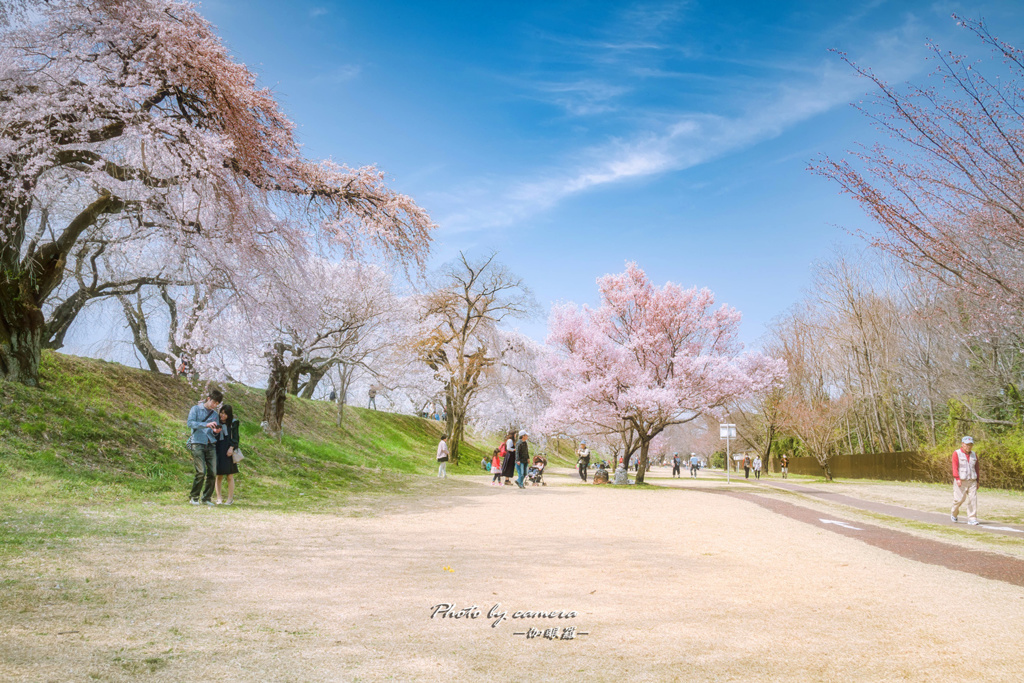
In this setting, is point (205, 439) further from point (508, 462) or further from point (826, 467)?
point (826, 467)

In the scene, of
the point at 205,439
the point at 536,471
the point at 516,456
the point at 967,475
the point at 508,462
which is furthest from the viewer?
the point at 536,471

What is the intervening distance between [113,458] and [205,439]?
2.96 meters

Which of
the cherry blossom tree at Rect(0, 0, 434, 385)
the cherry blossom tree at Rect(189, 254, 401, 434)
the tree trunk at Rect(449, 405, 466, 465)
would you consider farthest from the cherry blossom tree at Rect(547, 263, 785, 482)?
the cherry blossom tree at Rect(0, 0, 434, 385)

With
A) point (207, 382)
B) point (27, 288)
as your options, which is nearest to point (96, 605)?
point (27, 288)

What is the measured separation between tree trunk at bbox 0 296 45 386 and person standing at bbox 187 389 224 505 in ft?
17.1

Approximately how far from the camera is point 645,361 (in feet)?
88.1

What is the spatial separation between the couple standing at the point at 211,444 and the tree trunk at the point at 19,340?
507 centimetres

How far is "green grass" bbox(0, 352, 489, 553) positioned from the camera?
868cm

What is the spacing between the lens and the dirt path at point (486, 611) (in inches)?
139

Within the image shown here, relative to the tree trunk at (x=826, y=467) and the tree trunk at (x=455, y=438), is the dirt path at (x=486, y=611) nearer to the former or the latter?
the tree trunk at (x=455, y=438)

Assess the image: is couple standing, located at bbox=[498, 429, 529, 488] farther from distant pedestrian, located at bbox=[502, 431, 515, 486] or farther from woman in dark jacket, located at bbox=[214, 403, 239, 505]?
woman in dark jacket, located at bbox=[214, 403, 239, 505]

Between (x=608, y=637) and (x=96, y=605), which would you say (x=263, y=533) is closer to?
(x=96, y=605)

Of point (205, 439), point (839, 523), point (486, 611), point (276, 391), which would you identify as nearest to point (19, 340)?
point (205, 439)

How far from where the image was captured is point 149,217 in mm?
12500
